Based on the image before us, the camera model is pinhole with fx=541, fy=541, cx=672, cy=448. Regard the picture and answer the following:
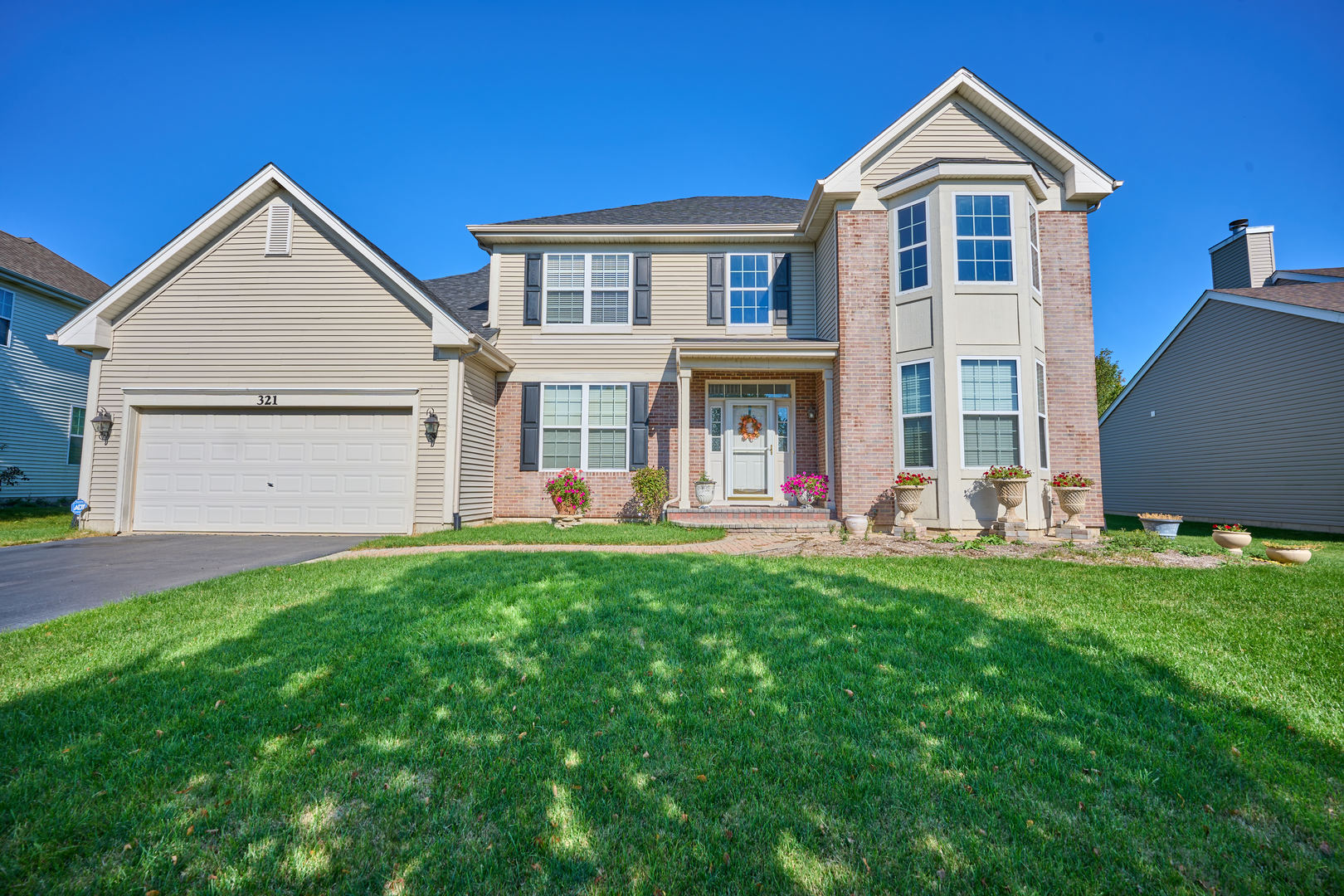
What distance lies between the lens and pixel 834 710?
8.98 ft

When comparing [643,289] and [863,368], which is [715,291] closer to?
[643,289]

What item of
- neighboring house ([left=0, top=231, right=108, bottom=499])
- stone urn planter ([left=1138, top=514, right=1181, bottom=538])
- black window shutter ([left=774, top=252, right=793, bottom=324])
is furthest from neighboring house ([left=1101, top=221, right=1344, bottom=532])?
neighboring house ([left=0, top=231, right=108, bottom=499])

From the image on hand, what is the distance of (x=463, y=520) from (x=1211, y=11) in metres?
17.3

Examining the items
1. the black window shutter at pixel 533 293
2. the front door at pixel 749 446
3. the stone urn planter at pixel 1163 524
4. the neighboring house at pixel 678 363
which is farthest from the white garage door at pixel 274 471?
the stone urn planter at pixel 1163 524

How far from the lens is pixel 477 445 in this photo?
10805 millimetres

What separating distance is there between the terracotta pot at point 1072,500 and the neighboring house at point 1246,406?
6548 mm

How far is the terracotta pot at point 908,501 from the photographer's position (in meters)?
9.06

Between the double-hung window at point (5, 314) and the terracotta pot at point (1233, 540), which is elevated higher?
the double-hung window at point (5, 314)

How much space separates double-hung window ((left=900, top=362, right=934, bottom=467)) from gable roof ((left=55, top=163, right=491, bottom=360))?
7898 millimetres

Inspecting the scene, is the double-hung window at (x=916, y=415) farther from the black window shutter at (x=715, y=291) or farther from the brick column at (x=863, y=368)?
the black window shutter at (x=715, y=291)

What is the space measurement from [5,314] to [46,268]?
8.53ft

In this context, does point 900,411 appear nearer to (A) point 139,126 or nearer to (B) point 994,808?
(B) point 994,808

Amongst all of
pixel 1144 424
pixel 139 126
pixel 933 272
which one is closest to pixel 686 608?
pixel 933 272

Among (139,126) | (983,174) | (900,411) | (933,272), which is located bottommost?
(900,411)
